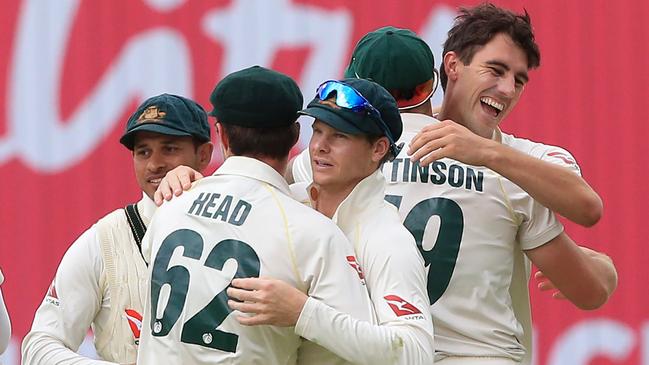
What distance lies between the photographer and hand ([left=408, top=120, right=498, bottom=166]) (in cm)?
315

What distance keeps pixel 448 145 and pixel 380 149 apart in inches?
6.3

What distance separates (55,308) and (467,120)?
1228mm

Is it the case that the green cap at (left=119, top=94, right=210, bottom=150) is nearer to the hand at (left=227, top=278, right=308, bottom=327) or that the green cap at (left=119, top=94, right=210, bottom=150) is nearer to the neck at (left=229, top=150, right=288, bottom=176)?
the neck at (left=229, top=150, right=288, bottom=176)

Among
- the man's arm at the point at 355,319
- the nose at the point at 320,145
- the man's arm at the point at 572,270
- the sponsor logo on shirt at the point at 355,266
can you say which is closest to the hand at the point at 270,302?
the man's arm at the point at 355,319

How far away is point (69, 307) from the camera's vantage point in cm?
360

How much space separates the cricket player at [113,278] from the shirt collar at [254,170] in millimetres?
685

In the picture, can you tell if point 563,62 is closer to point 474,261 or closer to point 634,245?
point 634,245

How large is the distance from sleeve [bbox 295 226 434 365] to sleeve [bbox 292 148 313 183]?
729 millimetres

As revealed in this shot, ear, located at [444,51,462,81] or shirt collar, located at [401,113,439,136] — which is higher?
ear, located at [444,51,462,81]

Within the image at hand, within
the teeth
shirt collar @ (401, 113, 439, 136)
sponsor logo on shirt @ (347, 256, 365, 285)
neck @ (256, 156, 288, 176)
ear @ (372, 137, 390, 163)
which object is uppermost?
the teeth

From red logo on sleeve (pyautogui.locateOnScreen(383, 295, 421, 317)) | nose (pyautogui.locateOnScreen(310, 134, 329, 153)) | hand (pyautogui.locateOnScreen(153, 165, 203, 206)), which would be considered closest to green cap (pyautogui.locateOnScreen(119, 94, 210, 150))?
hand (pyautogui.locateOnScreen(153, 165, 203, 206))

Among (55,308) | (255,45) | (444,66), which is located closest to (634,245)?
(255,45)

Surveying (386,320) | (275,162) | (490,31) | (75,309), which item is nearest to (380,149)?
(275,162)

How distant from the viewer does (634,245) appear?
627cm
